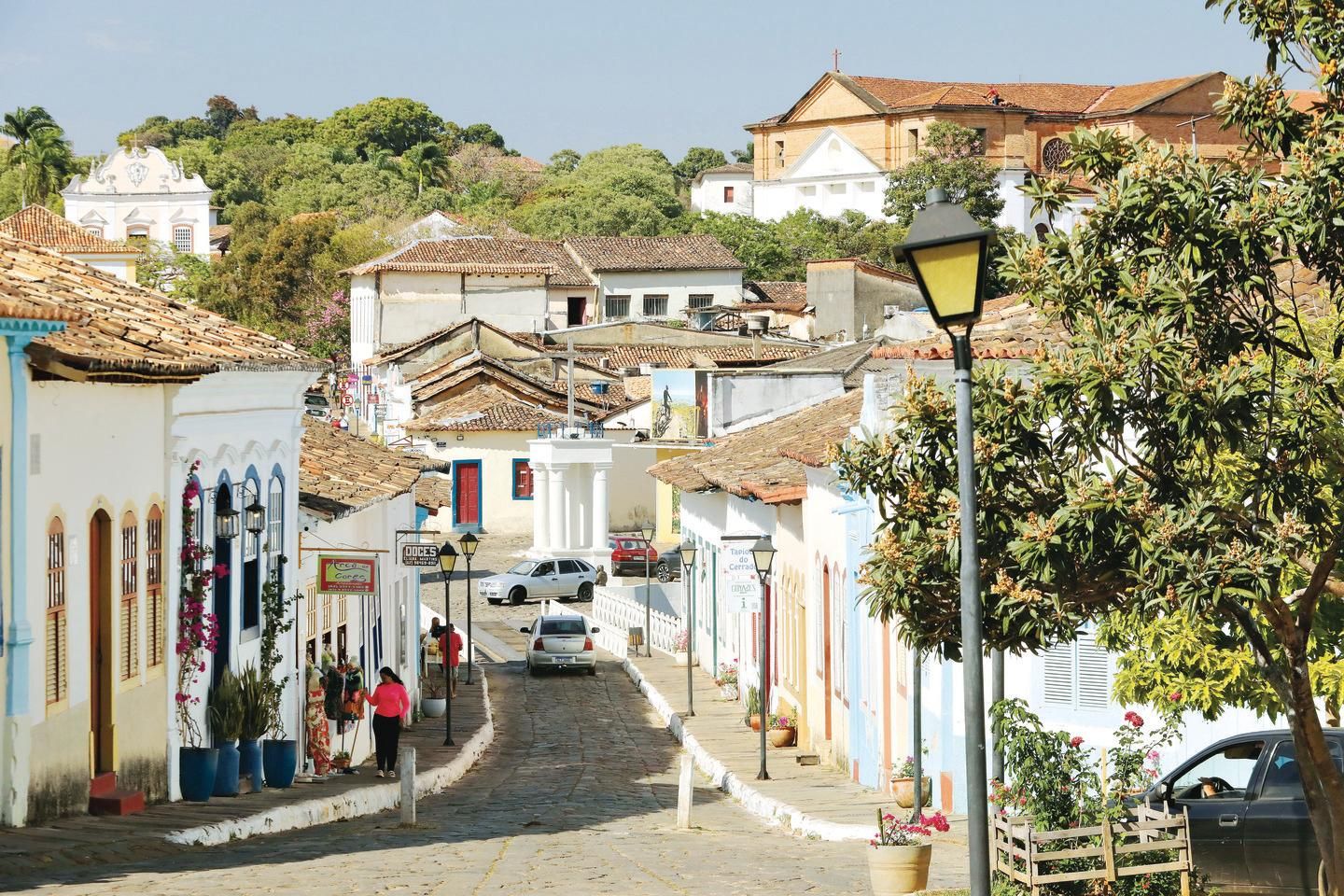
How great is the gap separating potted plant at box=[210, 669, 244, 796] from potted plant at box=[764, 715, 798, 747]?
30.1 ft

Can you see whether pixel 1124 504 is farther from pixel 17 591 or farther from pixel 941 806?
pixel 941 806

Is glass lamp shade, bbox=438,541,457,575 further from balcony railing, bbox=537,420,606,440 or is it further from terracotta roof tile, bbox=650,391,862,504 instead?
balcony railing, bbox=537,420,606,440

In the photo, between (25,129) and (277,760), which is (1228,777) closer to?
(277,760)

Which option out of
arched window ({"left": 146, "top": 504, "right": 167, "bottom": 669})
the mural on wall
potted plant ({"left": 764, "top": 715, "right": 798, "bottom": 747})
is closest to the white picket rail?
the mural on wall

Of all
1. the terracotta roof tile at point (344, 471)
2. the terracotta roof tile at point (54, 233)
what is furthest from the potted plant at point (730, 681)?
the terracotta roof tile at point (54, 233)

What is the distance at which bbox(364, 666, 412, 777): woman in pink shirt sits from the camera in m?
22.0

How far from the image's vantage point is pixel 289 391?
2056cm

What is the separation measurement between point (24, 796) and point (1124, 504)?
8385 millimetres

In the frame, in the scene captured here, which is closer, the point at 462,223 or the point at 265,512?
the point at 265,512

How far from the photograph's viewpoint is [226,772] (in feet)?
58.6

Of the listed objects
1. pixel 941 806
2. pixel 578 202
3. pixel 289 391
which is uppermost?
pixel 578 202

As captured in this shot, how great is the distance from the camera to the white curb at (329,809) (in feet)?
49.1

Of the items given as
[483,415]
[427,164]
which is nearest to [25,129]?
[427,164]

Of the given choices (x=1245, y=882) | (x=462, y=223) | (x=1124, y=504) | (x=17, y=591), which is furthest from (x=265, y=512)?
(x=462, y=223)
